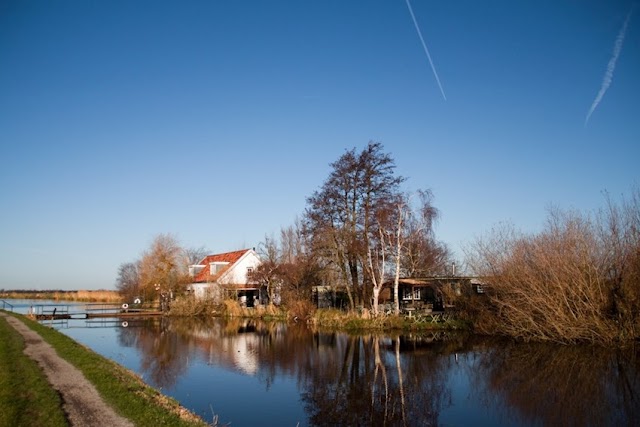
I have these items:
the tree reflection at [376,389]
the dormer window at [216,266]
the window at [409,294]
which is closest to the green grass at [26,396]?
the tree reflection at [376,389]

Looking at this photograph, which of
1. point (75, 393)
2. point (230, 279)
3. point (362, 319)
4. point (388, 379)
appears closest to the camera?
point (75, 393)

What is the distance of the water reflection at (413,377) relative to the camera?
44.3 feet

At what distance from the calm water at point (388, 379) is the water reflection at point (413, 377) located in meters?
0.04

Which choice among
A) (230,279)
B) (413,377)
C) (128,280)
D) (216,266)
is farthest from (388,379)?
(128,280)

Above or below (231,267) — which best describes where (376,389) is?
below

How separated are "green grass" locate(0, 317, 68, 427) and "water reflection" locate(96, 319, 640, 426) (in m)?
4.11

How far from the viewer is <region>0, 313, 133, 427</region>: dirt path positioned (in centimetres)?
964

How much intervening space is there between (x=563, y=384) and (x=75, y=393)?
14652 millimetres

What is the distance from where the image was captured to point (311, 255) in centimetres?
4066

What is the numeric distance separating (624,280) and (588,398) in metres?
12.2

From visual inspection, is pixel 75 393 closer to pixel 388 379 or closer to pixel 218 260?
pixel 388 379

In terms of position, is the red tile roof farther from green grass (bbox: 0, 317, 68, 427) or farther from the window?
green grass (bbox: 0, 317, 68, 427)

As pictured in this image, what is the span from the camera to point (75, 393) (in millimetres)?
11844

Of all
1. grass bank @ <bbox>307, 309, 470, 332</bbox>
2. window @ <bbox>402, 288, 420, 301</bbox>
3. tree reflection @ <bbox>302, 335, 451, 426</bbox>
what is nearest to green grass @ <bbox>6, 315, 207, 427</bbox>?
tree reflection @ <bbox>302, 335, 451, 426</bbox>
